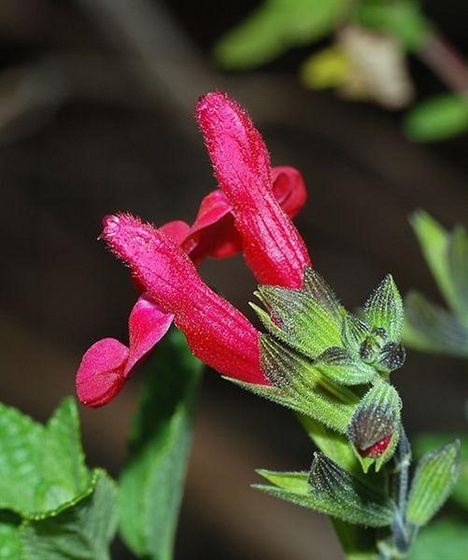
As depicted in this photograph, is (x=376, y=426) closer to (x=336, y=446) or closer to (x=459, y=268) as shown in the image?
(x=336, y=446)

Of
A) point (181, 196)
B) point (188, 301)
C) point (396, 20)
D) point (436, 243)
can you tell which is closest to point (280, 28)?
point (396, 20)

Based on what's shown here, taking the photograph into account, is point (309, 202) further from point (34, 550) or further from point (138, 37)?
point (34, 550)

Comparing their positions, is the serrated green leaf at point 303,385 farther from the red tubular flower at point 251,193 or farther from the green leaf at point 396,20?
the green leaf at point 396,20

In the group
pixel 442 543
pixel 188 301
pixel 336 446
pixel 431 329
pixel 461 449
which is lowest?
pixel 442 543

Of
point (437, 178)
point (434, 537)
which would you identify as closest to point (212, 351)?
point (434, 537)

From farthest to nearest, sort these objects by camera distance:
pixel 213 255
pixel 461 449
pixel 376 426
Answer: pixel 461 449 → pixel 213 255 → pixel 376 426

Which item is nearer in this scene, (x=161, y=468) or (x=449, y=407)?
(x=161, y=468)
